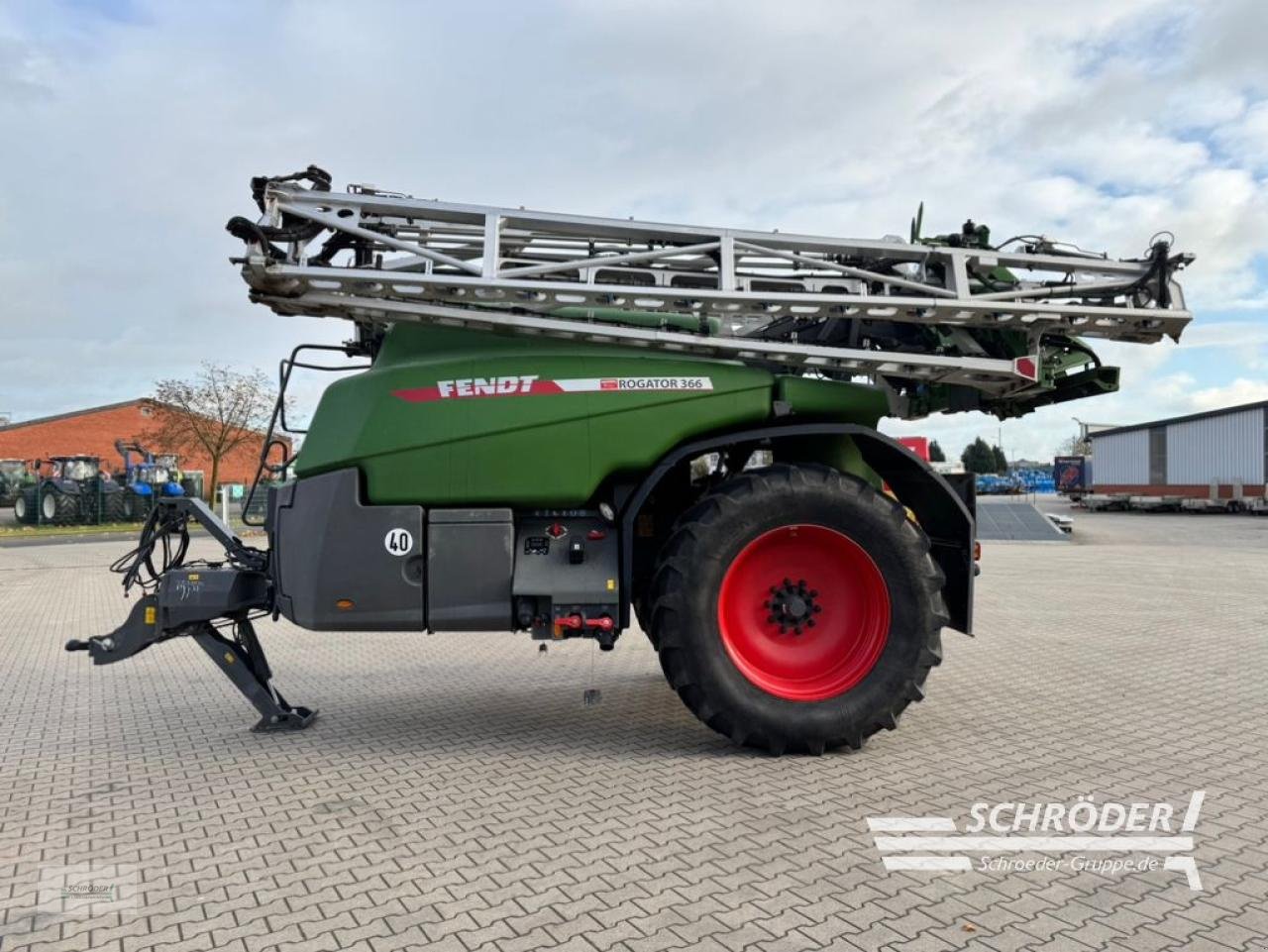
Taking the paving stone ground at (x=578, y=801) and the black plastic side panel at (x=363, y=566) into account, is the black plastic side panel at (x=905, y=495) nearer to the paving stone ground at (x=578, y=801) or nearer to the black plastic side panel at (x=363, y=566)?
the paving stone ground at (x=578, y=801)

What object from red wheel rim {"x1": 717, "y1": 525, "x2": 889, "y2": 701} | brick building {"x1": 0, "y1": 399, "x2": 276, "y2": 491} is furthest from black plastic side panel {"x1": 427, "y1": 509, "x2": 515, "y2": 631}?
brick building {"x1": 0, "y1": 399, "x2": 276, "y2": 491}

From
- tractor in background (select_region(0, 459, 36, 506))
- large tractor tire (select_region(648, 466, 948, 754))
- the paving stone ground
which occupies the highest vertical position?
tractor in background (select_region(0, 459, 36, 506))

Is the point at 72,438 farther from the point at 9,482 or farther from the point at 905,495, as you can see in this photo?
the point at 905,495

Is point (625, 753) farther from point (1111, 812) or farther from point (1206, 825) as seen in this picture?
point (1206, 825)

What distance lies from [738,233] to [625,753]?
3067mm

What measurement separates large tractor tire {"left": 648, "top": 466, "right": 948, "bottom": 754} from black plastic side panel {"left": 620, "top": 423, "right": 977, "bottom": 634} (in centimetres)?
23

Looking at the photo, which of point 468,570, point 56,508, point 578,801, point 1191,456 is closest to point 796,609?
point 578,801

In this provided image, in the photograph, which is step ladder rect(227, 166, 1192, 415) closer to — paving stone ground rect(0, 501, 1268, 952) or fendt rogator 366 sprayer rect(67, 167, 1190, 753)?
fendt rogator 366 sprayer rect(67, 167, 1190, 753)

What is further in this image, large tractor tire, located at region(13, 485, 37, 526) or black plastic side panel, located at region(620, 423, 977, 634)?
large tractor tire, located at region(13, 485, 37, 526)

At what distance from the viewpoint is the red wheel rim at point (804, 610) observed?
5.05 metres

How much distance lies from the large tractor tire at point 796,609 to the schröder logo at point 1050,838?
89 centimetres

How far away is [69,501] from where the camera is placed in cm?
2873

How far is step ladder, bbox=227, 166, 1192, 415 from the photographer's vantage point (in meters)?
4.79

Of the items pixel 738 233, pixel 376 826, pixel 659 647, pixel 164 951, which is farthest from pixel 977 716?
pixel 164 951
